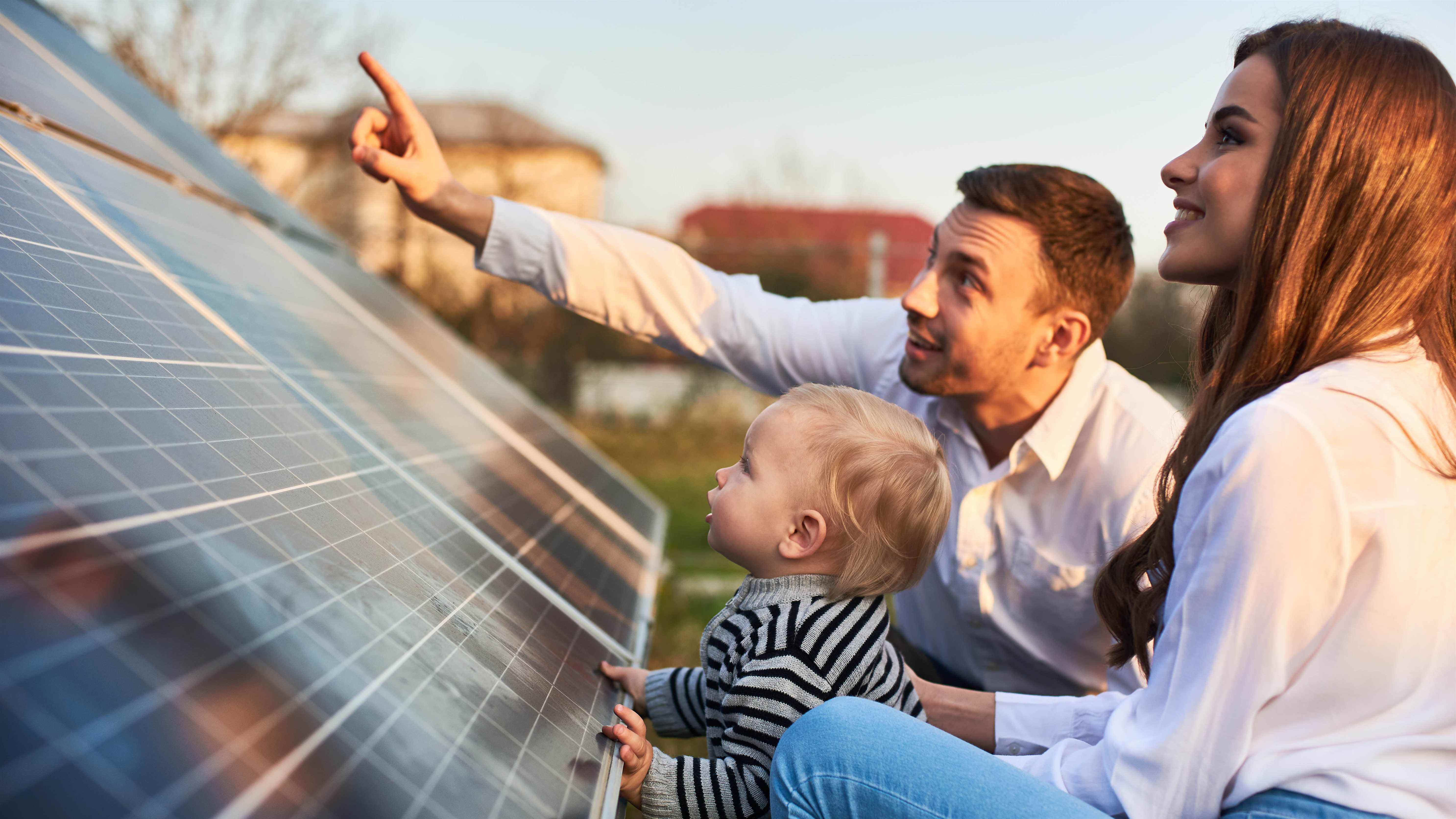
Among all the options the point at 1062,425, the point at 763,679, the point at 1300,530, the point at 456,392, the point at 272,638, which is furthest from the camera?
the point at 456,392

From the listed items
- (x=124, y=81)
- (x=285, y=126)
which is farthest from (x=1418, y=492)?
(x=285, y=126)

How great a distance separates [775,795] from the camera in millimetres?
1633

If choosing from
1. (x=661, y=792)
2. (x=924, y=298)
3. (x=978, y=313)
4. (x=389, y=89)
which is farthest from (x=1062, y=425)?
(x=389, y=89)

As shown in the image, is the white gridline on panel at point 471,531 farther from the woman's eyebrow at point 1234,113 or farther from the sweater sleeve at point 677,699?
the woman's eyebrow at point 1234,113

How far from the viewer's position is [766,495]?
1.97m

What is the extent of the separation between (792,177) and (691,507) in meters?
8.37

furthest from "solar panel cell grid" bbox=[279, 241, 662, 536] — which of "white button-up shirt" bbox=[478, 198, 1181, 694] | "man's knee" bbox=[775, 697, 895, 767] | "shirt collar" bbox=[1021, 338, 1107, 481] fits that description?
"man's knee" bbox=[775, 697, 895, 767]

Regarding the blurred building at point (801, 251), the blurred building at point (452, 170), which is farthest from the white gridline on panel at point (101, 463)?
the blurred building at point (801, 251)

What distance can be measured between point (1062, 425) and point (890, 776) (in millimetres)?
1593

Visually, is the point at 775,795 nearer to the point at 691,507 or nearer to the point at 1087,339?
the point at 1087,339

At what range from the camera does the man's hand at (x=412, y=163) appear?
2.61m

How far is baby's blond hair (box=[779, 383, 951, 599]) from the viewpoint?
1.91 meters

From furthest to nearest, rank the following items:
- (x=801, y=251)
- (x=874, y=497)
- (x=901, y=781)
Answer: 1. (x=801, y=251)
2. (x=874, y=497)
3. (x=901, y=781)

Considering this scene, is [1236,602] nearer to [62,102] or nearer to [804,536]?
[804,536]
